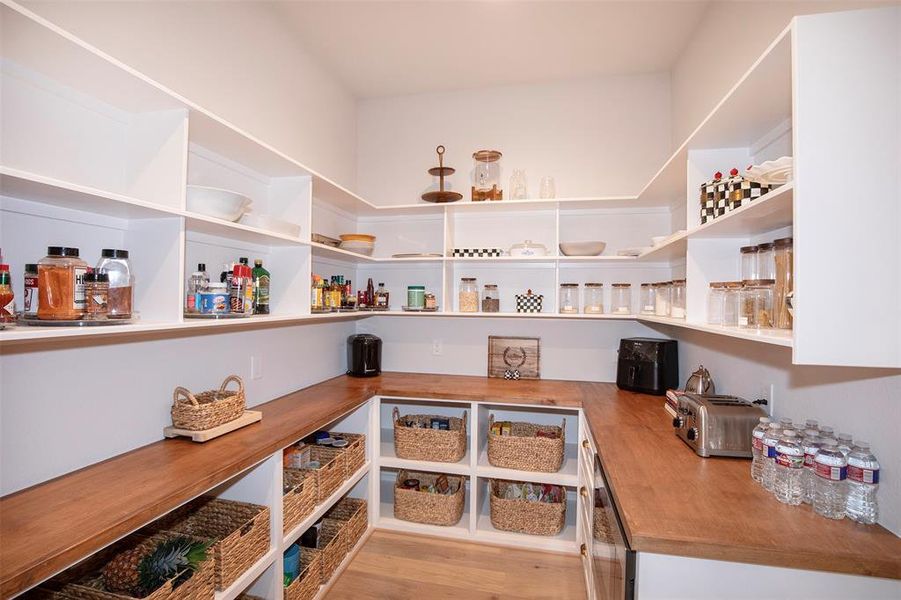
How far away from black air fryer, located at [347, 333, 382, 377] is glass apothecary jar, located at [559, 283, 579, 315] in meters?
1.34

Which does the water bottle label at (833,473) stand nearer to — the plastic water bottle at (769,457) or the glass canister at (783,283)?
the plastic water bottle at (769,457)

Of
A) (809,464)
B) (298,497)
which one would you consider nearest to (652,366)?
(809,464)

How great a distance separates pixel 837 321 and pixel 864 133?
0.44 meters

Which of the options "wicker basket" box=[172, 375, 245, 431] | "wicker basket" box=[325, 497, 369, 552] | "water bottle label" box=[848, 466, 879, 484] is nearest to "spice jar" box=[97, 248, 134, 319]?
"wicker basket" box=[172, 375, 245, 431]

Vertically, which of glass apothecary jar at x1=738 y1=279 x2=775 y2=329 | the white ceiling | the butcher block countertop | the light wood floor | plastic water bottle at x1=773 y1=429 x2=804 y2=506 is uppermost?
the white ceiling

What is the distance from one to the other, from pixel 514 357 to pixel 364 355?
1075mm

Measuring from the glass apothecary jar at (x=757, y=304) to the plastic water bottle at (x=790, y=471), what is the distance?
36 centimetres

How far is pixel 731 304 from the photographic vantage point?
147 centimetres

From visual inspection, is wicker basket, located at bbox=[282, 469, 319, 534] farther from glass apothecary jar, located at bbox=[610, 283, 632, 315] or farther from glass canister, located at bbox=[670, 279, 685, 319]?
glass apothecary jar, located at bbox=[610, 283, 632, 315]

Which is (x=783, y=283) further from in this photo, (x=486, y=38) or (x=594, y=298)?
(x=486, y=38)

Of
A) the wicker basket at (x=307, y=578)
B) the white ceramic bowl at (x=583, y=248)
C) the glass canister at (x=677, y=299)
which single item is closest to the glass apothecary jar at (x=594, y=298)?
the white ceramic bowl at (x=583, y=248)

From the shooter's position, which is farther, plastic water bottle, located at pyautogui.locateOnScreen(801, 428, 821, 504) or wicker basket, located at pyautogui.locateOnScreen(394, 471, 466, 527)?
wicker basket, located at pyautogui.locateOnScreen(394, 471, 466, 527)

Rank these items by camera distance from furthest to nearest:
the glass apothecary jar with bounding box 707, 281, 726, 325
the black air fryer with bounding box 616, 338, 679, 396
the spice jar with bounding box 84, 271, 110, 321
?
the black air fryer with bounding box 616, 338, 679, 396 → the glass apothecary jar with bounding box 707, 281, 726, 325 → the spice jar with bounding box 84, 271, 110, 321

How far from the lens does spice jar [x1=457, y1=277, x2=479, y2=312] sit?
2.83 m
